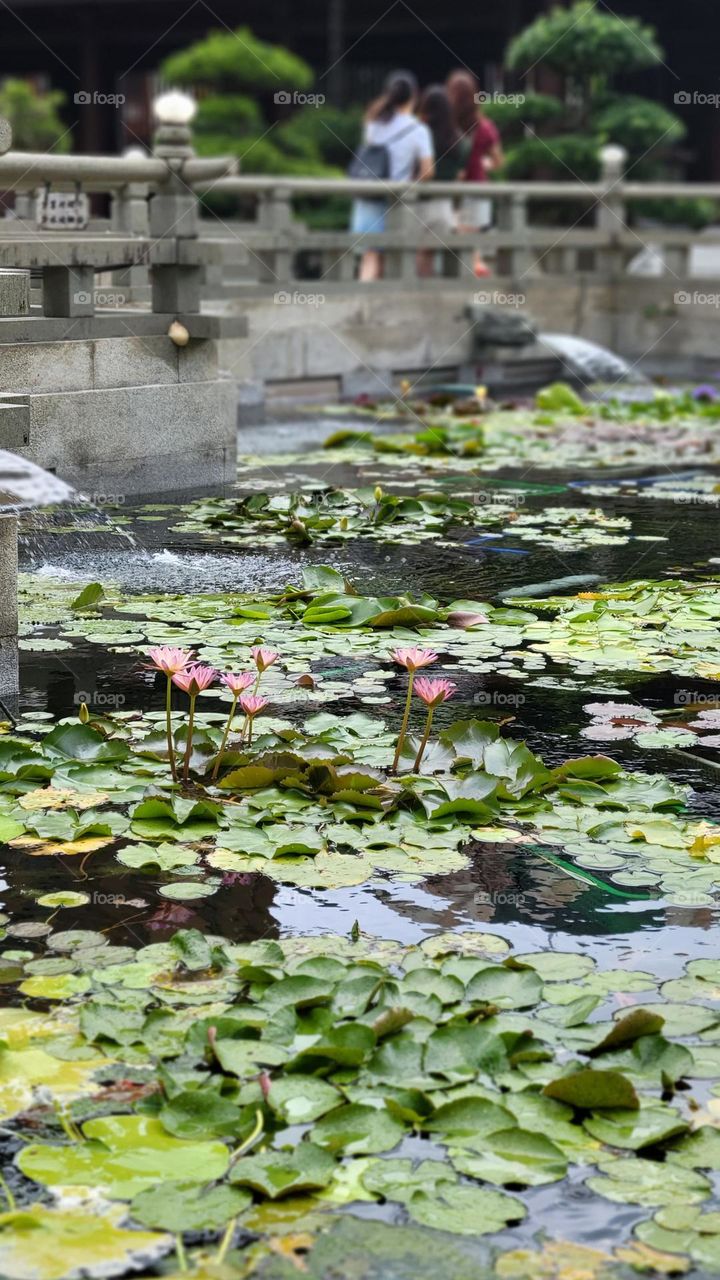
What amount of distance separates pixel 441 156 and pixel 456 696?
11.5m

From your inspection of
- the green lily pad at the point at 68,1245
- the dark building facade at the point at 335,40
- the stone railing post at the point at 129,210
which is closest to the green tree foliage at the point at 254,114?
the dark building facade at the point at 335,40

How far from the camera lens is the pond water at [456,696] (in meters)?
3.33

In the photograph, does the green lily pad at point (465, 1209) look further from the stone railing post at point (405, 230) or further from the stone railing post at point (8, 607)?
the stone railing post at point (405, 230)

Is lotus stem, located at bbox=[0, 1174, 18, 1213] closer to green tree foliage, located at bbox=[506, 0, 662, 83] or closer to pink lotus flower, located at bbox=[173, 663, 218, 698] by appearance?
pink lotus flower, located at bbox=[173, 663, 218, 698]

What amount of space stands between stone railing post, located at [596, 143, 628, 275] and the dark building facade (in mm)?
3257

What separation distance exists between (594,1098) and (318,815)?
1.39 meters

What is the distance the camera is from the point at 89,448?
8.35 meters

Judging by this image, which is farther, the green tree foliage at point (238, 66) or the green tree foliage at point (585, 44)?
the green tree foliage at point (238, 66)

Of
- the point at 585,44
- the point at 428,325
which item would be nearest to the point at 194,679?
the point at 428,325

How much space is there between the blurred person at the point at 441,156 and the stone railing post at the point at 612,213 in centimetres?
160

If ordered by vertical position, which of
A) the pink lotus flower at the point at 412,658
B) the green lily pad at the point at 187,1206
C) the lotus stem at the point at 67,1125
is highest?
the pink lotus flower at the point at 412,658

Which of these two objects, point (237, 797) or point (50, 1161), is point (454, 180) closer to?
point (237, 797)

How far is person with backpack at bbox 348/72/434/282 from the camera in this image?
14625 mm

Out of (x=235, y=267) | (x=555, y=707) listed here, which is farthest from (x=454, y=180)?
(x=555, y=707)
